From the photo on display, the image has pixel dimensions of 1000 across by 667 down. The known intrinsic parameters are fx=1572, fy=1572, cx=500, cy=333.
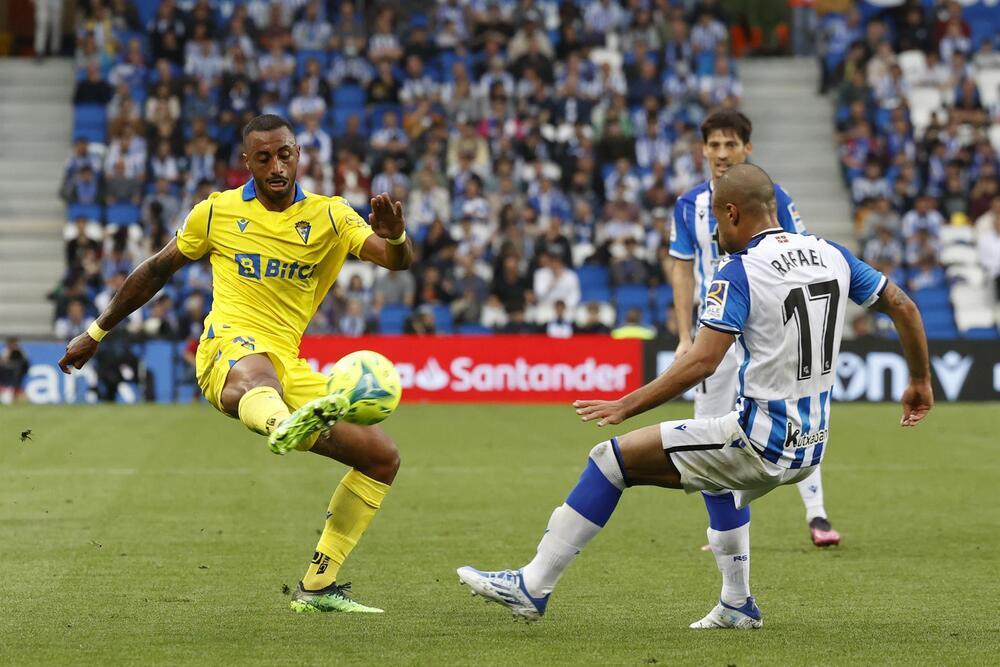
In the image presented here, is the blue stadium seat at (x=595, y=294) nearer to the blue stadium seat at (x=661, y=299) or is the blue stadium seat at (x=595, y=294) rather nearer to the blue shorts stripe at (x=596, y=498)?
the blue stadium seat at (x=661, y=299)

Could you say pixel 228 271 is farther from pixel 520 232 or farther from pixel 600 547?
pixel 520 232

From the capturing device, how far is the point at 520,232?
82.2ft

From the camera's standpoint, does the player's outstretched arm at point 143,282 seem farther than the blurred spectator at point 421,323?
No

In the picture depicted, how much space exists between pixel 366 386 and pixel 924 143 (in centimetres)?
2253

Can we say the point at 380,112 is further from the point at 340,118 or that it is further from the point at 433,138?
the point at 433,138

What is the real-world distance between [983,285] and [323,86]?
38.6 feet

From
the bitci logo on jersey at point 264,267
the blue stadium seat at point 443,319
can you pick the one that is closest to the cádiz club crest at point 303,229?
the bitci logo on jersey at point 264,267

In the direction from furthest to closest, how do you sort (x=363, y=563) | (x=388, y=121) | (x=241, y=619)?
(x=388, y=121) < (x=363, y=563) < (x=241, y=619)

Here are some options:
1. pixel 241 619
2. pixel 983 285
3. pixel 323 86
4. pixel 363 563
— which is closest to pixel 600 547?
pixel 363 563

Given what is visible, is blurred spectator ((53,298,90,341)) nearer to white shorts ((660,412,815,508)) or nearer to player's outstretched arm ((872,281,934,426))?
white shorts ((660,412,815,508))

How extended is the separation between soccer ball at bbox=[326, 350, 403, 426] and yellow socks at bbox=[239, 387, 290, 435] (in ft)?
0.82

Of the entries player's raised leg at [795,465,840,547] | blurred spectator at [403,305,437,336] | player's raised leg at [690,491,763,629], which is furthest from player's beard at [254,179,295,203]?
→ blurred spectator at [403,305,437,336]

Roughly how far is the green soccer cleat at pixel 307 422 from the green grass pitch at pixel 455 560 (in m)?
0.83

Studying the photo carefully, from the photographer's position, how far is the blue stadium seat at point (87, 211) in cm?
2630
